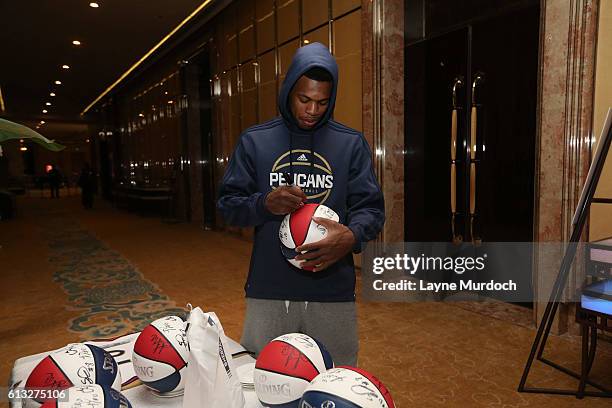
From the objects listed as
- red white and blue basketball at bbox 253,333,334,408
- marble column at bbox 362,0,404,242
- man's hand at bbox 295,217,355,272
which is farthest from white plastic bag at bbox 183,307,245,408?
marble column at bbox 362,0,404,242

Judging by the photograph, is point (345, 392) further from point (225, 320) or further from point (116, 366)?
point (225, 320)

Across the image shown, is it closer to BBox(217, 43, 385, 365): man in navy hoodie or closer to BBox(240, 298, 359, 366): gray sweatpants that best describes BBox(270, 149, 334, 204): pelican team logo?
BBox(217, 43, 385, 365): man in navy hoodie

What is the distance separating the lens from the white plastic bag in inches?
32.9

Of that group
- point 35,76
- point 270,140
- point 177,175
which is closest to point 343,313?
point 270,140

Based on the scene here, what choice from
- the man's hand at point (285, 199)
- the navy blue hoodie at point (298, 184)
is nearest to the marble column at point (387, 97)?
the navy blue hoodie at point (298, 184)

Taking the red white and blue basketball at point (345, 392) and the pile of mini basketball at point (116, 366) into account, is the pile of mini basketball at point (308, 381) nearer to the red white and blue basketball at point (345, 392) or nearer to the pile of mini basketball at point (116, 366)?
the red white and blue basketball at point (345, 392)

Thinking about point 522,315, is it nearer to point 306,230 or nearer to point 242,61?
point 306,230

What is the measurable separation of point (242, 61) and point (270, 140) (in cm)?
649

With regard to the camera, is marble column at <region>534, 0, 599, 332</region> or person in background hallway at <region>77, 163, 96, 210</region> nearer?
marble column at <region>534, 0, 599, 332</region>

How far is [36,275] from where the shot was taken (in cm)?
534

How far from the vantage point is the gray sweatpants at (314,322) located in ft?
4.78

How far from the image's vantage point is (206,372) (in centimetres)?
83

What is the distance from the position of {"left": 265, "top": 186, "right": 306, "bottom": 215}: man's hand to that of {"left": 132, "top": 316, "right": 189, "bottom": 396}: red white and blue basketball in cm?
47
